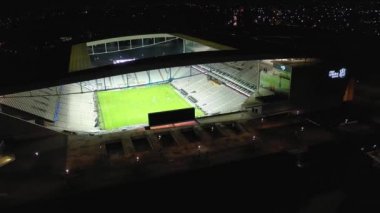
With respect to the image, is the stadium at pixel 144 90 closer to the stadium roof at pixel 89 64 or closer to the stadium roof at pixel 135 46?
the stadium roof at pixel 135 46

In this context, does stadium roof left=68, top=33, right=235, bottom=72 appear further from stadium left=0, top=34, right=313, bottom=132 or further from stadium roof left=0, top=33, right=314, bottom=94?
stadium roof left=0, top=33, right=314, bottom=94

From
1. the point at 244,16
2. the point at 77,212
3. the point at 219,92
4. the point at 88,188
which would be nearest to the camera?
the point at 77,212

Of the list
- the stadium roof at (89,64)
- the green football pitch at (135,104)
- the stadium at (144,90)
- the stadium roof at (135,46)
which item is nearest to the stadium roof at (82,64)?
the stadium roof at (89,64)

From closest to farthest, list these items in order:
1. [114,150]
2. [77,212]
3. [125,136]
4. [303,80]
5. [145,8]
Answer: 1. [77,212]
2. [114,150]
3. [125,136]
4. [303,80]
5. [145,8]

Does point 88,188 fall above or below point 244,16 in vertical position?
below

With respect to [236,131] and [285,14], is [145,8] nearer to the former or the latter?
[285,14]

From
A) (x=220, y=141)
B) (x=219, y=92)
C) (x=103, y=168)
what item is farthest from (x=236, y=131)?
(x=219, y=92)

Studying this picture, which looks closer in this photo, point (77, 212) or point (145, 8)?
point (77, 212)

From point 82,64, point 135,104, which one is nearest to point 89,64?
point 82,64
